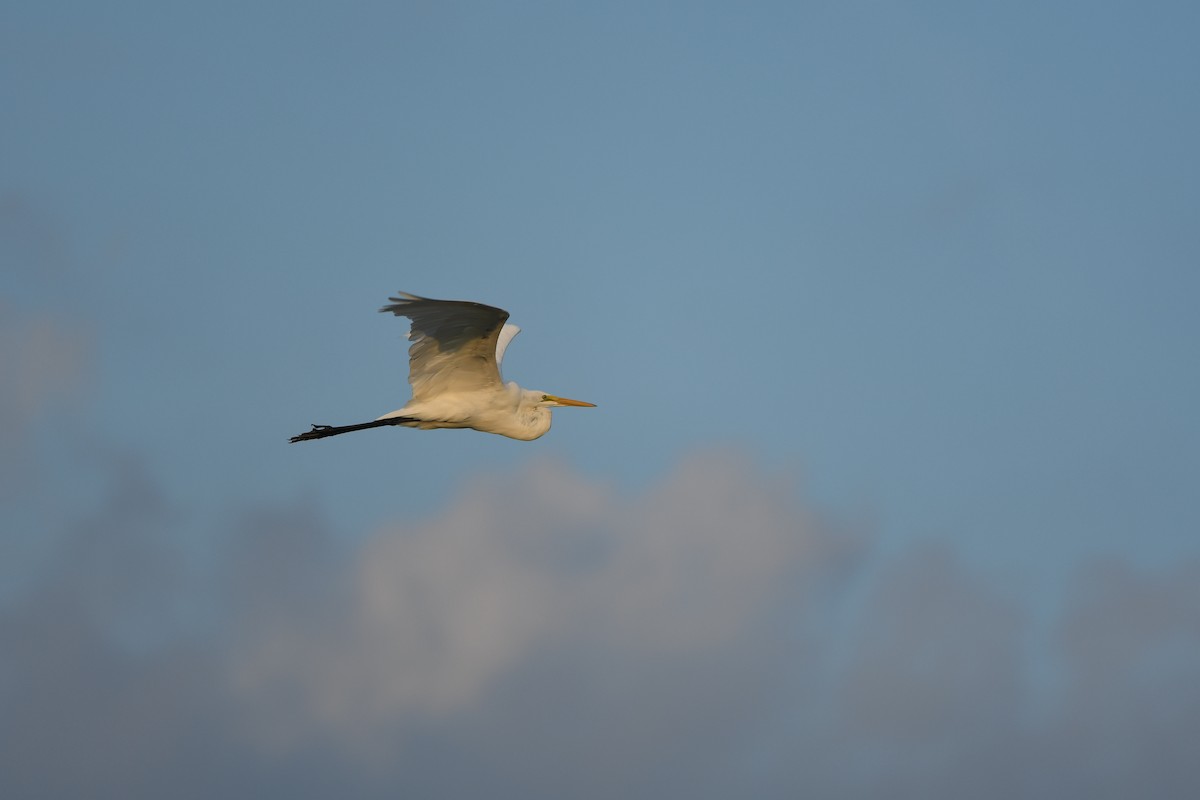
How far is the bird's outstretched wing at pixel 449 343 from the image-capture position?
21.9 metres

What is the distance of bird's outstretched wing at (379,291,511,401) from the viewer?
2186 centimetres

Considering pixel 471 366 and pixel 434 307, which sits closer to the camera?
pixel 434 307

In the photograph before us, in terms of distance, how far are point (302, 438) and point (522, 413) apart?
3664 millimetres

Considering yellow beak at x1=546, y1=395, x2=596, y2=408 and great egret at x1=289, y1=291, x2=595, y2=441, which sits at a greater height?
yellow beak at x1=546, y1=395, x2=596, y2=408

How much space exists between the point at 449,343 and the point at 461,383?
148 cm

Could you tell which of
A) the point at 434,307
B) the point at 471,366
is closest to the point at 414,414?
the point at 471,366

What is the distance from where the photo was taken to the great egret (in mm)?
22562

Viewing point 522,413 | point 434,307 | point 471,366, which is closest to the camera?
point 434,307

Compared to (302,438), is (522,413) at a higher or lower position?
higher

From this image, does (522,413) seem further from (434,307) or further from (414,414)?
(434,307)

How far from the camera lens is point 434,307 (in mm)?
21875

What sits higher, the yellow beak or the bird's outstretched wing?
the yellow beak

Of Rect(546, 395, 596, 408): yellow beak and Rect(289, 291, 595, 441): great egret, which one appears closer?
Rect(289, 291, 595, 441): great egret

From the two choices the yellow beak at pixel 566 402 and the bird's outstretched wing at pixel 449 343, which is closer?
the bird's outstretched wing at pixel 449 343
